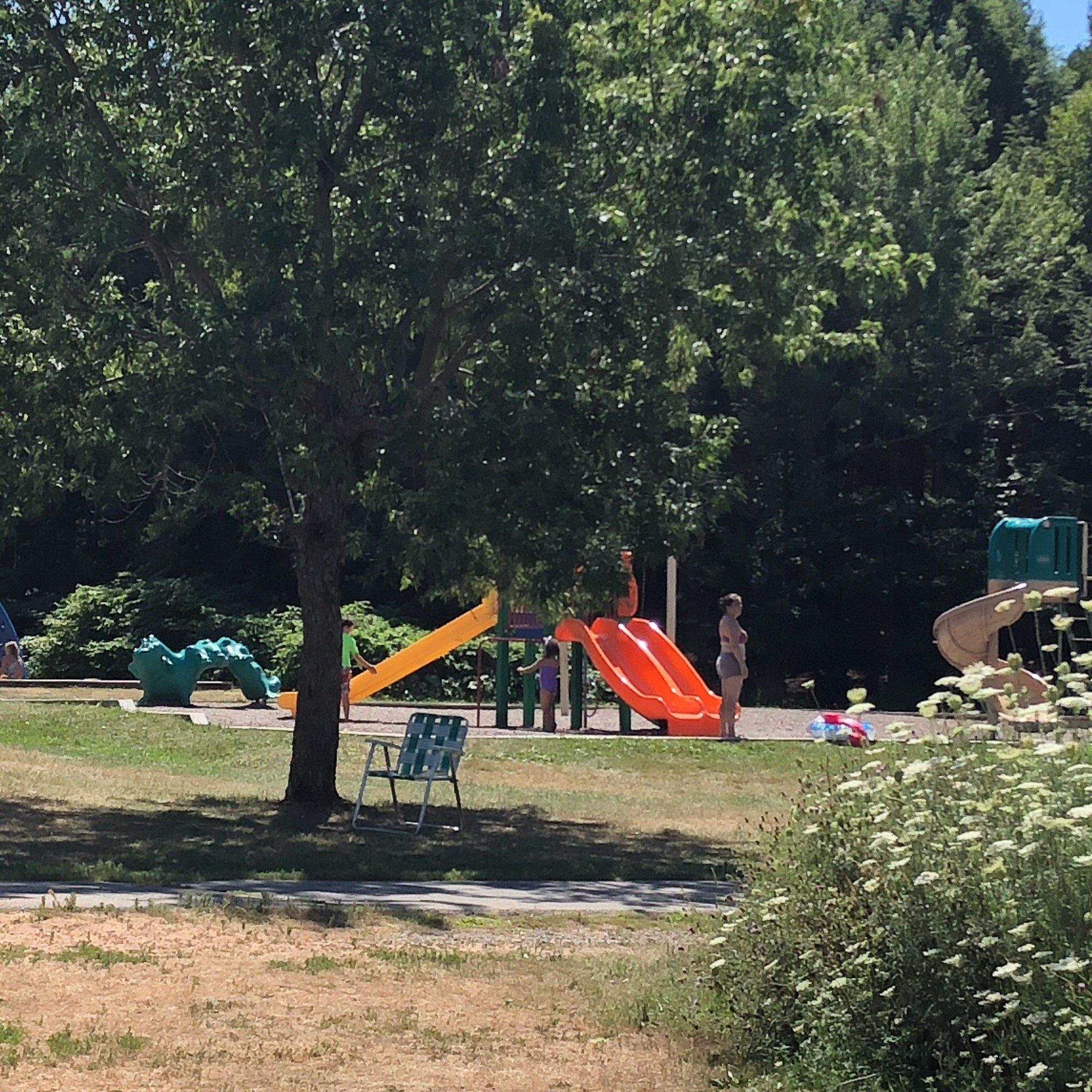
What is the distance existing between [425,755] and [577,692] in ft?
37.7

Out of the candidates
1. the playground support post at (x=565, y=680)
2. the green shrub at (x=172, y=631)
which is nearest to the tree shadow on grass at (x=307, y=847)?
the playground support post at (x=565, y=680)

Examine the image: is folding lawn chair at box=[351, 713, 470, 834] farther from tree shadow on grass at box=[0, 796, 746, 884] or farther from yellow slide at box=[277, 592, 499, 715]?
yellow slide at box=[277, 592, 499, 715]

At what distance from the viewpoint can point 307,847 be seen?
1277cm

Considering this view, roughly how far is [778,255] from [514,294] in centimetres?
204

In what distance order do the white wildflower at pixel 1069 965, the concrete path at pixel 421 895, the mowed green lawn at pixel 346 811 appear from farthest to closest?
the mowed green lawn at pixel 346 811, the concrete path at pixel 421 895, the white wildflower at pixel 1069 965

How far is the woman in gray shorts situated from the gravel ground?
2.98 ft

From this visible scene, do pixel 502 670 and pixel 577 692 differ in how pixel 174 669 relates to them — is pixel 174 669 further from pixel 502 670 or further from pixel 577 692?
pixel 577 692

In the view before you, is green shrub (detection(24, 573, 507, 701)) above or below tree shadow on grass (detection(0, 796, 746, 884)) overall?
above

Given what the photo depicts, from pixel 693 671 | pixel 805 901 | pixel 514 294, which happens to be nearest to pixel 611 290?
pixel 514 294

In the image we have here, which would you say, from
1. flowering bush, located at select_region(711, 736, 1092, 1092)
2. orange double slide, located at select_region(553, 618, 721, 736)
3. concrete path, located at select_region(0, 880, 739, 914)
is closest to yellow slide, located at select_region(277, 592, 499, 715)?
orange double slide, located at select_region(553, 618, 721, 736)

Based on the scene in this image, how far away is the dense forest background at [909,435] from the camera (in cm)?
3575

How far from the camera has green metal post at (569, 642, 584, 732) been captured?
25281 mm

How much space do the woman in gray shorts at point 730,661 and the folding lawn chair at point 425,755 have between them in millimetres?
7468

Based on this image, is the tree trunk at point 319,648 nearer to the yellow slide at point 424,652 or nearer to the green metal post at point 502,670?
the green metal post at point 502,670
